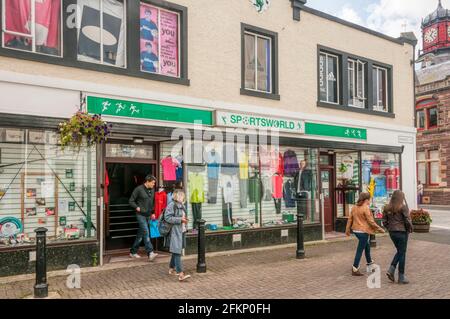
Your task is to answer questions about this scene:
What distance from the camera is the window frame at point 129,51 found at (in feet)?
27.0

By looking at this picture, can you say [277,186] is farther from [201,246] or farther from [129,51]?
[129,51]

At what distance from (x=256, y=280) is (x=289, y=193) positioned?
508cm

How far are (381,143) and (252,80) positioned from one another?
6.00 metres

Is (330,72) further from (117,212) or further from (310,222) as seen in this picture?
(117,212)

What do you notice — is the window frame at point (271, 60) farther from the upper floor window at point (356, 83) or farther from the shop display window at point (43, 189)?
the shop display window at point (43, 189)

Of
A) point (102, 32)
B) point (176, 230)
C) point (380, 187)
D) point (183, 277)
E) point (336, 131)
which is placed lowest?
point (183, 277)

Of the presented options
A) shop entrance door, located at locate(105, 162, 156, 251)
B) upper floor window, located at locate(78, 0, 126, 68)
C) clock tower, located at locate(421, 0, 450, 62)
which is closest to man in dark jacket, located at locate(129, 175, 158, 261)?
shop entrance door, located at locate(105, 162, 156, 251)

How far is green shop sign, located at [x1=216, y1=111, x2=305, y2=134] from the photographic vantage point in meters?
10.7

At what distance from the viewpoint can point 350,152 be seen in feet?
47.8

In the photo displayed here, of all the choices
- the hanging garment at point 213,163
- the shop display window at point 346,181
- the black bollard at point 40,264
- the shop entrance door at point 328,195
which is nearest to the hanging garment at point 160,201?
the hanging garment at point 213,163

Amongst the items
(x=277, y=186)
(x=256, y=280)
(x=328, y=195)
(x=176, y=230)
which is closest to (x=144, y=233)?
(x=176, y=230)

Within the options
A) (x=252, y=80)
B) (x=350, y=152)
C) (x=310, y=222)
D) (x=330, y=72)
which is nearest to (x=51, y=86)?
(x=252, y=80)

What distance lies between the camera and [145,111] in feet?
31.0

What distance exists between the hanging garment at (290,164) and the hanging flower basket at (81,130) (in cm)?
580
